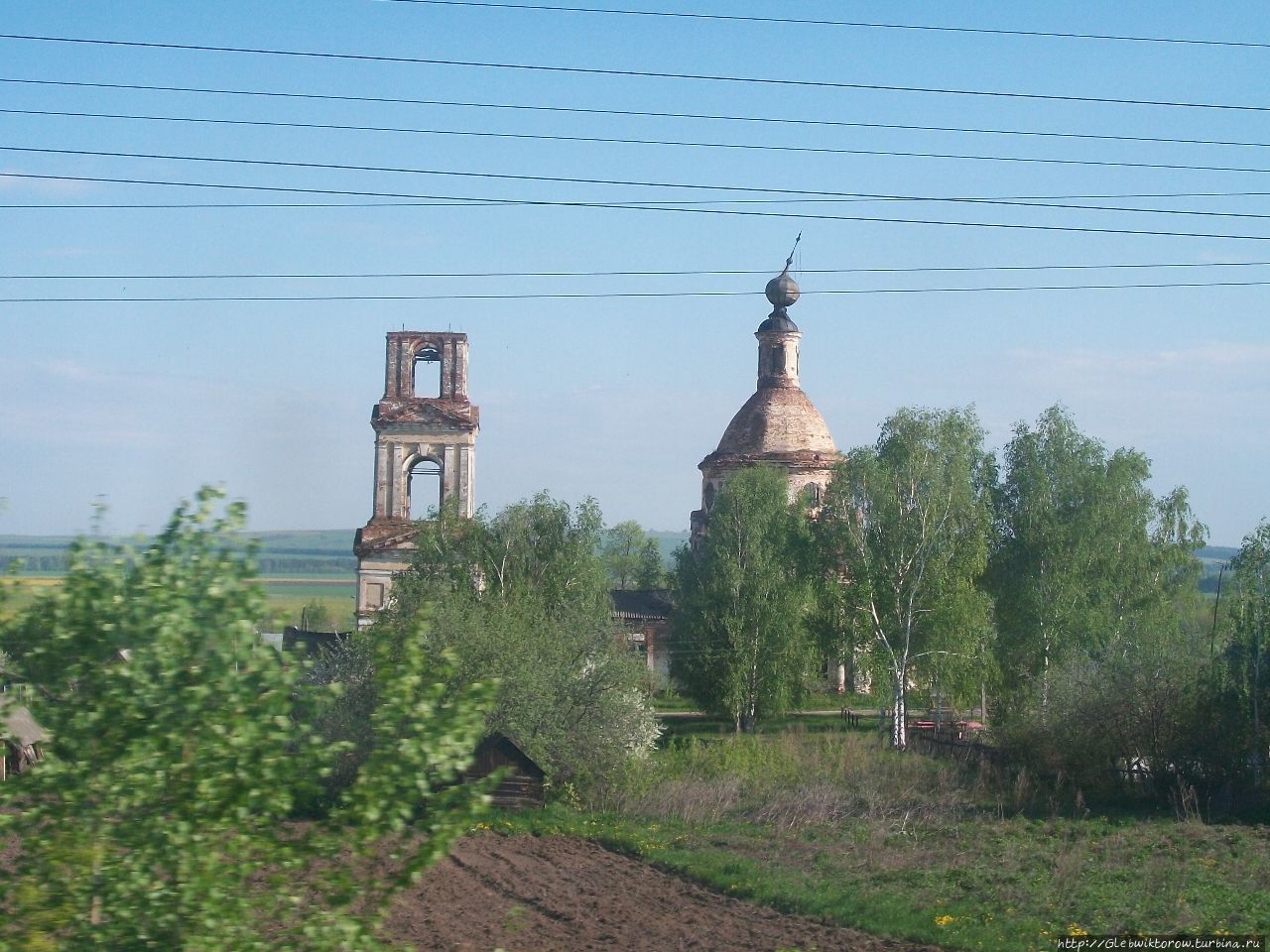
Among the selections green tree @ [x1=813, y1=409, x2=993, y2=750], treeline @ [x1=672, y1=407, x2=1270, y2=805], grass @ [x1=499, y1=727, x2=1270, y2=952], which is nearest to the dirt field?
grass @ [x1=499, y1=727, x2=1270, y2=952]

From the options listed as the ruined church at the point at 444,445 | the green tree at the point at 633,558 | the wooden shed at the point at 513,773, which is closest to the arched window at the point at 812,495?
the ruined church at the point at 444,445

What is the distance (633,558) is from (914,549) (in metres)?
52.8

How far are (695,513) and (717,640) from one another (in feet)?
43.8

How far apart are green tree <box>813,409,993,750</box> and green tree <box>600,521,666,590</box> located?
3726 cm

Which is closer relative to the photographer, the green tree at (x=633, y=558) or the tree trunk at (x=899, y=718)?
the tree trunk at (x=899, y=718)

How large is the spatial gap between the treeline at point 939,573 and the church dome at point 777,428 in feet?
21.2

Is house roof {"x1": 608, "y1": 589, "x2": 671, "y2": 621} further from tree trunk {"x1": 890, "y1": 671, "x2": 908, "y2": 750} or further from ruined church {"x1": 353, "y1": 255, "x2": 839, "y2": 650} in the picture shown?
tree trunk {"x1": 890, "y1": 671, "x2": 908, "y2": 750}

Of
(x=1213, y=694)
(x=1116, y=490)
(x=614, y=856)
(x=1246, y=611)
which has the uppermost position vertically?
(x=1116, y=490)

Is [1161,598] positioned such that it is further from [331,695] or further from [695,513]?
[331,695]

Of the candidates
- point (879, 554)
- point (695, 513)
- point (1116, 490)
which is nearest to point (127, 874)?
point (879, 554)

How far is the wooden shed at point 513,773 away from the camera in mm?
25016

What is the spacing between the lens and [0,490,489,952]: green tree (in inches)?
214

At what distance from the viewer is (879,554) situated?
38.3 metres

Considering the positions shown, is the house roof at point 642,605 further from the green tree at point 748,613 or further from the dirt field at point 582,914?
the dirt field at point 582,914
